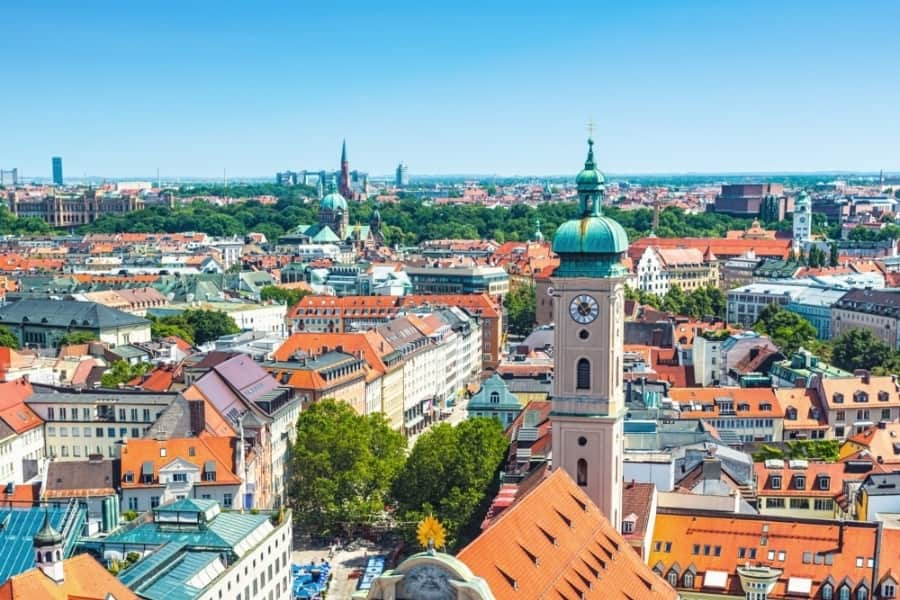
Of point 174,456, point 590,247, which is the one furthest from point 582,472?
point 174,456

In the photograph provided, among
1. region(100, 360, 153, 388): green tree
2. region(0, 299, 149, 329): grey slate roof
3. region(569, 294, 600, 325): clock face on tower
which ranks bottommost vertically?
region(100, 360, 153, 388): green tree

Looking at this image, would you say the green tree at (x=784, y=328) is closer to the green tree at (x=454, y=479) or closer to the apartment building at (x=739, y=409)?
the apartment building at (x=739, y=409)

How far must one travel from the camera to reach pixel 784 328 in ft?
539

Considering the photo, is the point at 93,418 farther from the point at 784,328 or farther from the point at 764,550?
the point at 784,328

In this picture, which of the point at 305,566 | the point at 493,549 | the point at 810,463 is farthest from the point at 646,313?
the point at 493,549

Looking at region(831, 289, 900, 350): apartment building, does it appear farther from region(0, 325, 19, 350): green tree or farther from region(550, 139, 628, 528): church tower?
region(550, 139, 628, 528): church tower

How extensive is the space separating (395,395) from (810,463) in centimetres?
5804

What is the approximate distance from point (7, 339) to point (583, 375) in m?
104

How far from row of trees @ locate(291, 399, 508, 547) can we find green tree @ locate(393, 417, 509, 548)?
2.7 inches

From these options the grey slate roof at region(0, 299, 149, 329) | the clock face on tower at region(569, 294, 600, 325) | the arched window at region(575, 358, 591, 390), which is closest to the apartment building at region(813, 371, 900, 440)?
the arched window at region(575, 358, 591, 390)

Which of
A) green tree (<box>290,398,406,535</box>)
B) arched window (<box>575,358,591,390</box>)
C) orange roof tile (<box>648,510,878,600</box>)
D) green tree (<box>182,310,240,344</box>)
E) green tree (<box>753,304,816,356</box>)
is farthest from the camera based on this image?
green tree (<box>753,304,816,356</box>)

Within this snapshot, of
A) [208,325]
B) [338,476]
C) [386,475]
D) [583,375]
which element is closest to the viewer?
[583,375]

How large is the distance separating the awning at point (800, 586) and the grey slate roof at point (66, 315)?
106m

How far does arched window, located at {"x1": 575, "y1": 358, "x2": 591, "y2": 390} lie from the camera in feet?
203
